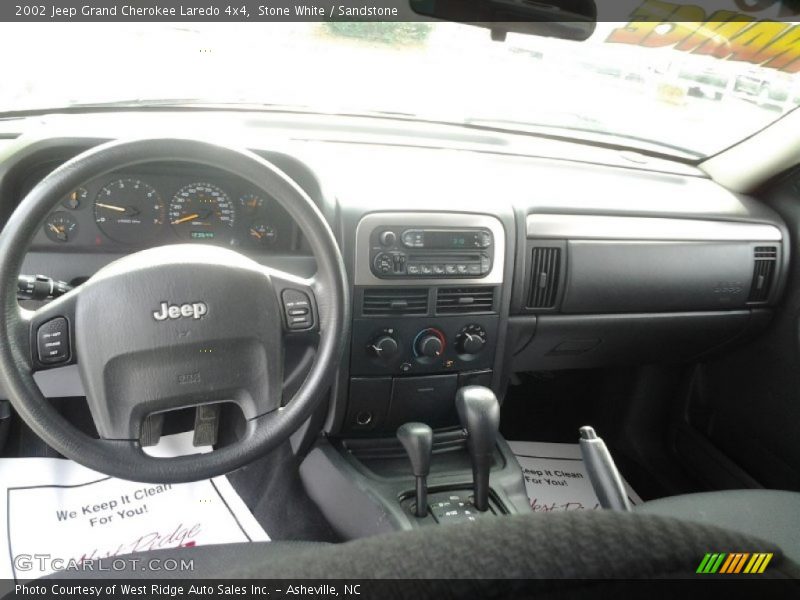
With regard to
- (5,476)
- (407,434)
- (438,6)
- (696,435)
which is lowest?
(696,435)

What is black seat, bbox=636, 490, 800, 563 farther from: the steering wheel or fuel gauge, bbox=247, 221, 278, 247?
fuel gauge, bbox=247, 221, 278, 247

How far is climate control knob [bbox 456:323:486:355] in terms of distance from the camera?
167 cm

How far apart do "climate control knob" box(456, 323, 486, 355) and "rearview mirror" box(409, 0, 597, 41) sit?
727 millimetres

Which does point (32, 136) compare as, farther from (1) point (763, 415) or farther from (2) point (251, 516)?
(1) point (763, 415)

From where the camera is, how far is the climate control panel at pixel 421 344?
160 centimetres


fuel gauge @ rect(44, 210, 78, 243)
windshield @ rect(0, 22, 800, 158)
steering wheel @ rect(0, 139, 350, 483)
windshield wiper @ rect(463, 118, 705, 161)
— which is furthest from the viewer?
windshield wiper @ rect(463, 118, 705, 161)

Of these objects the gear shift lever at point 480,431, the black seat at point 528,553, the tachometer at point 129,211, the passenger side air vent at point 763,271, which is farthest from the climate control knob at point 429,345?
the black seat at point 528,553

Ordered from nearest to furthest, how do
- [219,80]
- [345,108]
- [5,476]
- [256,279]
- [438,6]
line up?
1. [256,279]
2. [438,6]
3. [5,476]
4. [219,80]
5. [345,108]

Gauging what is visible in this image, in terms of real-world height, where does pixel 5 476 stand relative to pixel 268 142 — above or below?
below

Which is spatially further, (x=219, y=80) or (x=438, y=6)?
(x=219, y=80)

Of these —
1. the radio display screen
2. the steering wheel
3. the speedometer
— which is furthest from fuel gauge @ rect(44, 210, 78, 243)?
the radio display screen

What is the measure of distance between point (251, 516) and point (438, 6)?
1.27 m

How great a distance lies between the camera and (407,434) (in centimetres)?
151

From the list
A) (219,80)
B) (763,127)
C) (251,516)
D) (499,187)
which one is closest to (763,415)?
(763,127)
